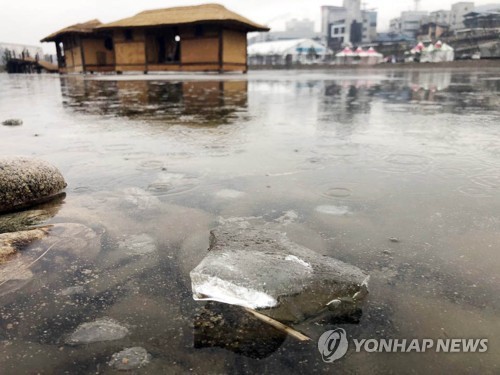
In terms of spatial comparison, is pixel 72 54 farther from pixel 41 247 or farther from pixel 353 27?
pixel 353 27

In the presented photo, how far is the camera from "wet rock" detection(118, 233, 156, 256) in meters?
1.50

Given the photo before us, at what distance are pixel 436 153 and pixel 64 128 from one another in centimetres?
394

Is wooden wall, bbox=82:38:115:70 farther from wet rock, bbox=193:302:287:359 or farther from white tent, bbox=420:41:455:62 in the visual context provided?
white tent, bbox=420:41:455:62

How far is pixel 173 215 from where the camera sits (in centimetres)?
187

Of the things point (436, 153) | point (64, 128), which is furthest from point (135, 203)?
point (64, 128)

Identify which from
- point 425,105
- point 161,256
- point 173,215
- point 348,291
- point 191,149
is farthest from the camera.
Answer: point 425,105

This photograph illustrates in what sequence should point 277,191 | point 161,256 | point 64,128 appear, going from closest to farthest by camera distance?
1. point 161,256
2. point 277,191
3. point 64,128

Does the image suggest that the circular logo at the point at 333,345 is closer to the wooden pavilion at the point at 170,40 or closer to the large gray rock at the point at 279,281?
the large gray rock at the point at 279,281

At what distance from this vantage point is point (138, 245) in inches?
61.1

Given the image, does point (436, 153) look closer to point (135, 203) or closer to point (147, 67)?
point (135, 203)

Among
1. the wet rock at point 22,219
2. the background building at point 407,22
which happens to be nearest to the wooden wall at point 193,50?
the wet rock at point 22,219

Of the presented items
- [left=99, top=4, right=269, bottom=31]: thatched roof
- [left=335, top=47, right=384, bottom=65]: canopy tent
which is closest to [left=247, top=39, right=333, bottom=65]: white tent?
[left=335, top=47, right=384, bottom=65]: canopy tent
